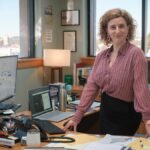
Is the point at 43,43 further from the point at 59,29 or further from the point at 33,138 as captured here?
the point at 33,138

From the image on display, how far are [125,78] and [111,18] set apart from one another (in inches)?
17.1

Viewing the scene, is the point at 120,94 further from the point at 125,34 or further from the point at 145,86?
the point at 125,34

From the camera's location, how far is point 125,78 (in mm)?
2295

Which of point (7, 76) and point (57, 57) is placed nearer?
point (7, 76)

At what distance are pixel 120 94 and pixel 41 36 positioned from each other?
2.50 meters

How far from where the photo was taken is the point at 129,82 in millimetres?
2289

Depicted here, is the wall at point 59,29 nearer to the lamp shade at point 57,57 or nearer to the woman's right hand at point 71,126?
the lamp shade at point 57,57

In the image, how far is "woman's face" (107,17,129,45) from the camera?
2312mm

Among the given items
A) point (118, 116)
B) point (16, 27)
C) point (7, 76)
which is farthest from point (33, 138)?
point (16, 27)

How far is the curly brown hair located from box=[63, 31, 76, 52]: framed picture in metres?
2.37

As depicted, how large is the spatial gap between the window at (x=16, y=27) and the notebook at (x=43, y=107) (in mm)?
1528

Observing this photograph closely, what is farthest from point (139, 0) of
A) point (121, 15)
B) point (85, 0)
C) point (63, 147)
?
point (63, 147)

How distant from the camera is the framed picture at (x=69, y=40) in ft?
16.1

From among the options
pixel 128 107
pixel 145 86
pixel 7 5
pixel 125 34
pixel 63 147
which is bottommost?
pixel 63 147
